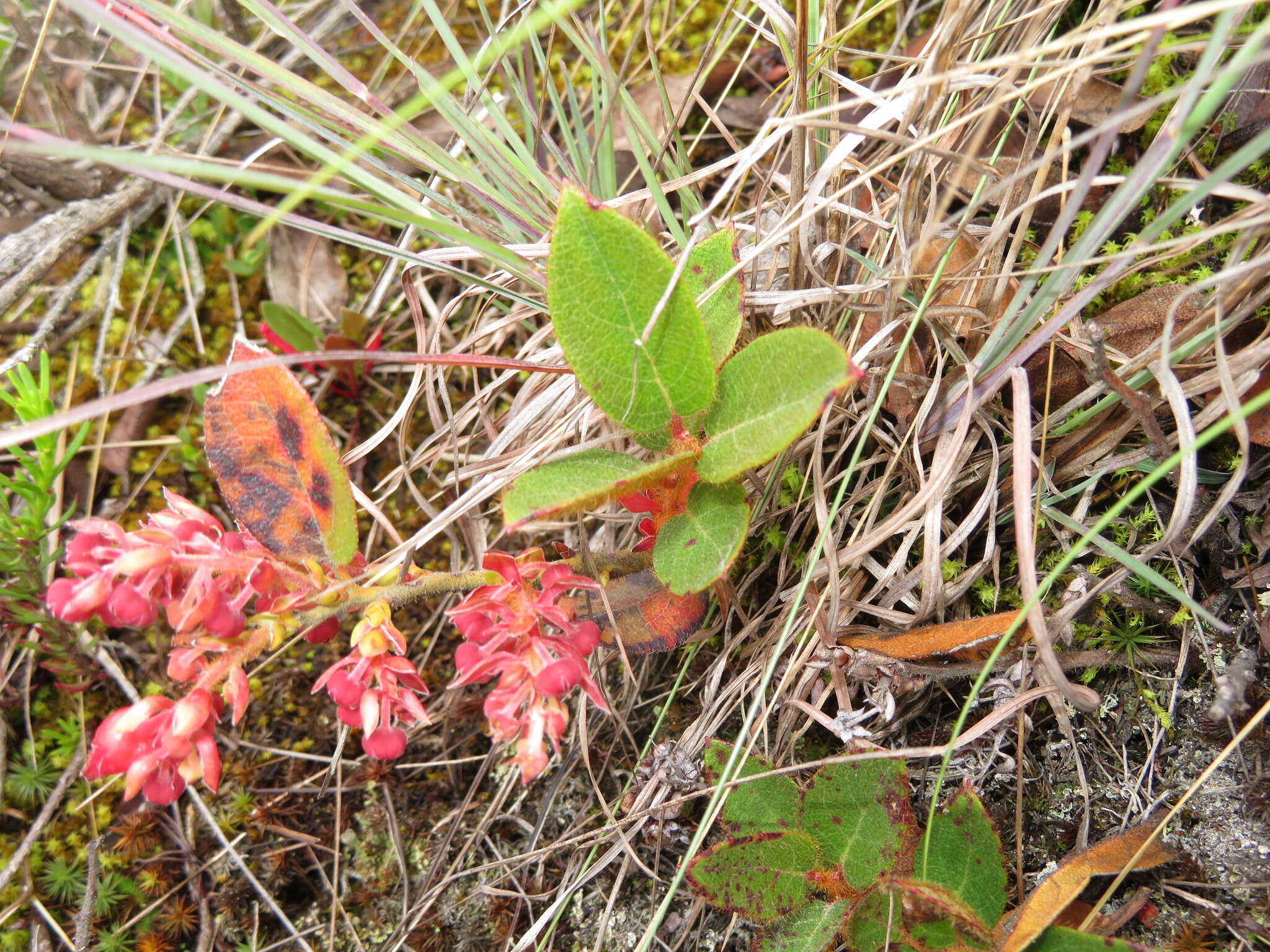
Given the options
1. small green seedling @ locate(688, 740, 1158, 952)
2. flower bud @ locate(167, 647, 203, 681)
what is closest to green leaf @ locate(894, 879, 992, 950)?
small green seedling @ locate(688, 740, 1158, 952)

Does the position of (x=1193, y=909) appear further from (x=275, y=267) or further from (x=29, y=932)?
(x=275, y=267)

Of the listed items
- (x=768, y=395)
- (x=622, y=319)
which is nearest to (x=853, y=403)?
(x=768, y=395)

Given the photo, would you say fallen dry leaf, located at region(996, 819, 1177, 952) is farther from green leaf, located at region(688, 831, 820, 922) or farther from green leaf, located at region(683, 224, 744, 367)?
green leaf, located at region(683, 224, 744, 367)

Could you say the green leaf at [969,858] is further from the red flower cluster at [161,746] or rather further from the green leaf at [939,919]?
the red flower cluster at [161,746]

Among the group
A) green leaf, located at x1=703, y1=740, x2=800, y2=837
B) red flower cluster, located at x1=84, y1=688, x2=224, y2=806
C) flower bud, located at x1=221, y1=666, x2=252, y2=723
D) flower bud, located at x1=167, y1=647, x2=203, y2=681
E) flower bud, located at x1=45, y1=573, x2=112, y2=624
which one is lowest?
green leaf, located at x1=703, y1=740, x2=800, y2=837

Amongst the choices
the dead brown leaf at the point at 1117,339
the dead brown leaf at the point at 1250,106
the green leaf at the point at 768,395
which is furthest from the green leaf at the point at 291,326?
the dead brown leaf at the point at 1250,106

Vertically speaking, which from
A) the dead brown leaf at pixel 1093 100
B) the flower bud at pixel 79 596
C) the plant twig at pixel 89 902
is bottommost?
the plant twig at pixel 89 902
